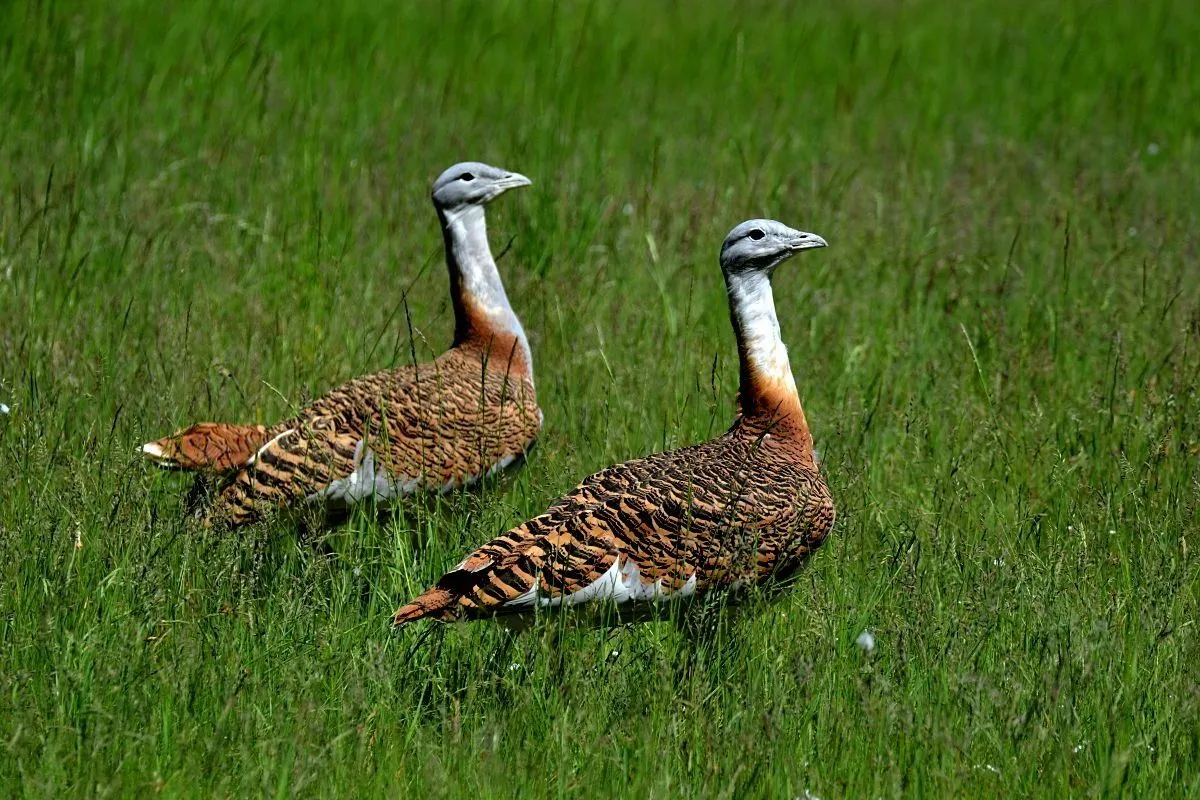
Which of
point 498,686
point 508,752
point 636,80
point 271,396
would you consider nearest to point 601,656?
point 498,686

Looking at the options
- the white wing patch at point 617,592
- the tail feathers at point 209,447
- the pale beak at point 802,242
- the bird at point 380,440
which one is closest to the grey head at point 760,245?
the pale beak at point 802,242

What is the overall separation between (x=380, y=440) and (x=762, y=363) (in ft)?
3.83

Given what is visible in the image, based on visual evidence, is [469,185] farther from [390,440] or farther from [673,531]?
[673,531]

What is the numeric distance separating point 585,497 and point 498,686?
19.6 inches

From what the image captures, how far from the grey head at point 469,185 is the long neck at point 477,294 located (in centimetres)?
3

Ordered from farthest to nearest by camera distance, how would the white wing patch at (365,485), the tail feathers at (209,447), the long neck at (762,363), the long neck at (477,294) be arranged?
the long neck at (477,294), the white wing patch at (365,485), the tail feathers at (209,447), the long neck at (762,363)

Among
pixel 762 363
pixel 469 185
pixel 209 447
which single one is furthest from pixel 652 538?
pixel 469 185

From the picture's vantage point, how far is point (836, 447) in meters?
4.80

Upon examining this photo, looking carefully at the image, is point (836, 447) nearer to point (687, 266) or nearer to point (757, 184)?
point (687, 266)

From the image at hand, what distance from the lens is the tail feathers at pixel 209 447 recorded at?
14.2ft

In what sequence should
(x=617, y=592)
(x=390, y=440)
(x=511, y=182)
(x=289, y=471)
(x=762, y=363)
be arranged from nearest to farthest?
1. (x=617, y=592)
2. (x=762, y=363)
3. (x=289, y=471)
4. (x=390, y=440)
5. (x=511, y=182)

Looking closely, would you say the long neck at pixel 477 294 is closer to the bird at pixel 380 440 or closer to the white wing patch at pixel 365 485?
the bird at pixel 380 440

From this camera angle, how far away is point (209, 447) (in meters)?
4.41

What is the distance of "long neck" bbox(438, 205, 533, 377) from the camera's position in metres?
4.97
